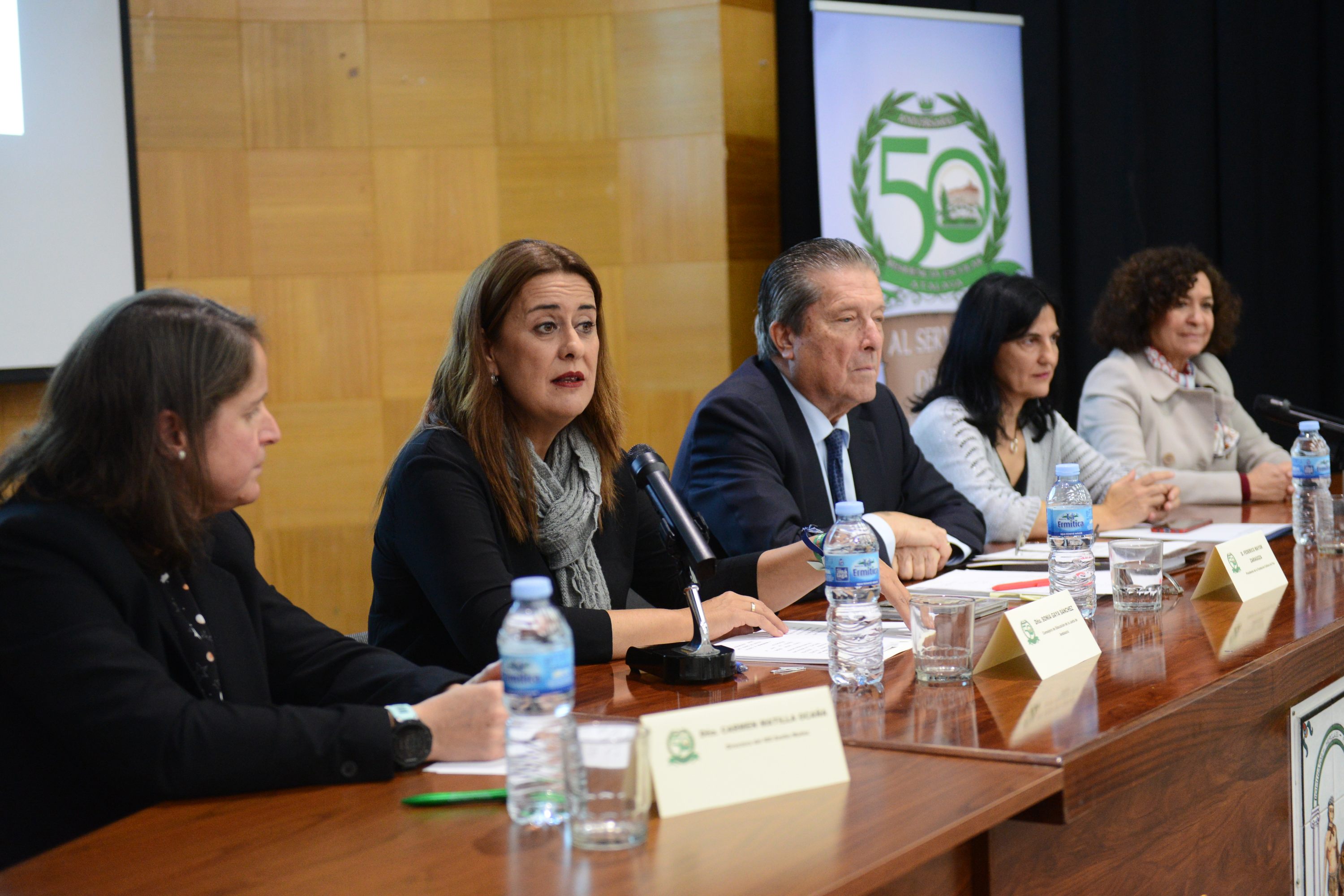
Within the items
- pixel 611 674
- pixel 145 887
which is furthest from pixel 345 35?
pixel 145 887

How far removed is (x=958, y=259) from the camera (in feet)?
15.0

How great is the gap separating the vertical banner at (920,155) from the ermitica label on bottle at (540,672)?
3.39 meters

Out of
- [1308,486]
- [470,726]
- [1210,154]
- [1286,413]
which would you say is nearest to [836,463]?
[1308,486]

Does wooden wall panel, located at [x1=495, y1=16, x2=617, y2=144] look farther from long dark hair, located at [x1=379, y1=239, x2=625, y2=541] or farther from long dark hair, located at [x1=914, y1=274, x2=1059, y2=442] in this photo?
long dark hair, located at [x1=379, y1=239, x2=625, y2=541]

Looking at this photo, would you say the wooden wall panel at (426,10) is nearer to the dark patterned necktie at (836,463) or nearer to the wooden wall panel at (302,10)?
the wooden wall panel at (302,10)

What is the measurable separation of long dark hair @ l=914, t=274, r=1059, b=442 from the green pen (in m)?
2.32

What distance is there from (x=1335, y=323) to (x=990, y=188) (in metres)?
1.54

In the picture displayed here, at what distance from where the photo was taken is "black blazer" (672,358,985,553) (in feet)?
7.88

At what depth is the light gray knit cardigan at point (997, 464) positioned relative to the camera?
2.98 m

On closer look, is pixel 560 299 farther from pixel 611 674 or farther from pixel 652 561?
pixel 611 674

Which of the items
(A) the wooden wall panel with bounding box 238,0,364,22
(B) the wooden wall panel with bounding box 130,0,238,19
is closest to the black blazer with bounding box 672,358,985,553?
(A) the wooden wall panel with bounding box 238,0,364,22

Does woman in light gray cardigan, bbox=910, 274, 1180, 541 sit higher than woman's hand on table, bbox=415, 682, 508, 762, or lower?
higher

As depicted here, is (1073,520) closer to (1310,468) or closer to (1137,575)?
(1137,575)

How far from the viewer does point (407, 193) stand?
439cm
